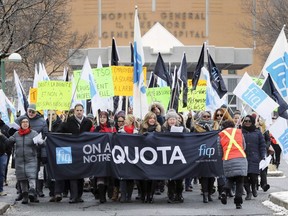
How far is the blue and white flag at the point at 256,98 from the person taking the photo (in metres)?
A: 13.1

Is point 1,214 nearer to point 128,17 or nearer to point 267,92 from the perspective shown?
point 267,92

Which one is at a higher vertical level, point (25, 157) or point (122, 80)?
point (122, 80)

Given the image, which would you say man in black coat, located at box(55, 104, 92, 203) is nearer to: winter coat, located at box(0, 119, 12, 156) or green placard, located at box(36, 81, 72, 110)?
winter coat, located at box(0, 119, 12, 156)

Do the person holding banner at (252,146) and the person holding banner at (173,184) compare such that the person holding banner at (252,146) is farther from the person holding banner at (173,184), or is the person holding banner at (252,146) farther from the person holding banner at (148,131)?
the person holding banner at (148,131)

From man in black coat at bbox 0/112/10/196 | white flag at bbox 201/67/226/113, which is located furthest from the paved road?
white flag at bbox 201/67/226/113

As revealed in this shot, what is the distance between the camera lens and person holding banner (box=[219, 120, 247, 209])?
12.5 metres

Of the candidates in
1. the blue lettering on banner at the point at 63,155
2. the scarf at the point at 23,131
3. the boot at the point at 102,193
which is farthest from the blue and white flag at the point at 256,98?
the scarf at the point at 23,131

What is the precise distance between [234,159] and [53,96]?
4.64 metres

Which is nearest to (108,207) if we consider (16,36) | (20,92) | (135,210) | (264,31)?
(135,210)

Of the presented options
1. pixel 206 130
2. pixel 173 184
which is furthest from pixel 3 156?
pixel 206 130

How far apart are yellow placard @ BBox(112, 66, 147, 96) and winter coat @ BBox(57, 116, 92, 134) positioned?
2720 mm

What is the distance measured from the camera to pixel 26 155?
44.2 ft

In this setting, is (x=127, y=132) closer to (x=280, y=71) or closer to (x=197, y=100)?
(x=280, y=71)

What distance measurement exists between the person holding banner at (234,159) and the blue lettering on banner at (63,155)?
114 inches
